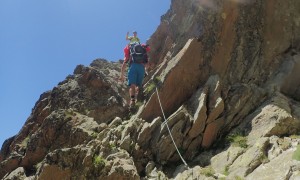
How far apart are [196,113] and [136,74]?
21.1ft

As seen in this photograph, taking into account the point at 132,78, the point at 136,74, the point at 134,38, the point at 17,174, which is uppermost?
the point at 134,38

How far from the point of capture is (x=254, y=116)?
60.4 ft

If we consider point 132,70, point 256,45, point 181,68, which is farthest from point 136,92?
point 256,45

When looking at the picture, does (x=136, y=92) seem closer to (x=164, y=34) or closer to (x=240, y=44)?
(x=240, y=44)

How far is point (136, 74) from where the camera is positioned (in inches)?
946

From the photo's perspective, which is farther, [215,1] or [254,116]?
[215,1]

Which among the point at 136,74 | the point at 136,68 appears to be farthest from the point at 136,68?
the point at 136,74

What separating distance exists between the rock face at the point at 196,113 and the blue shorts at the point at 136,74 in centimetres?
113

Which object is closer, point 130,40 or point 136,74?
point 136,74

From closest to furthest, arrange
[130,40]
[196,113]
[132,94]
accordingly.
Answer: [196,113], [132,94], [130,40]

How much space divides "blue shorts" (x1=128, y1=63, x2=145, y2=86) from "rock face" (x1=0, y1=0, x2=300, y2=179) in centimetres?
113

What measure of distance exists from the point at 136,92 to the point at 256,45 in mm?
8065

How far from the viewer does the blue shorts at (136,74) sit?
78.2 feet

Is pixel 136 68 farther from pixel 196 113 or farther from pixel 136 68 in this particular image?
pixel 196 113
